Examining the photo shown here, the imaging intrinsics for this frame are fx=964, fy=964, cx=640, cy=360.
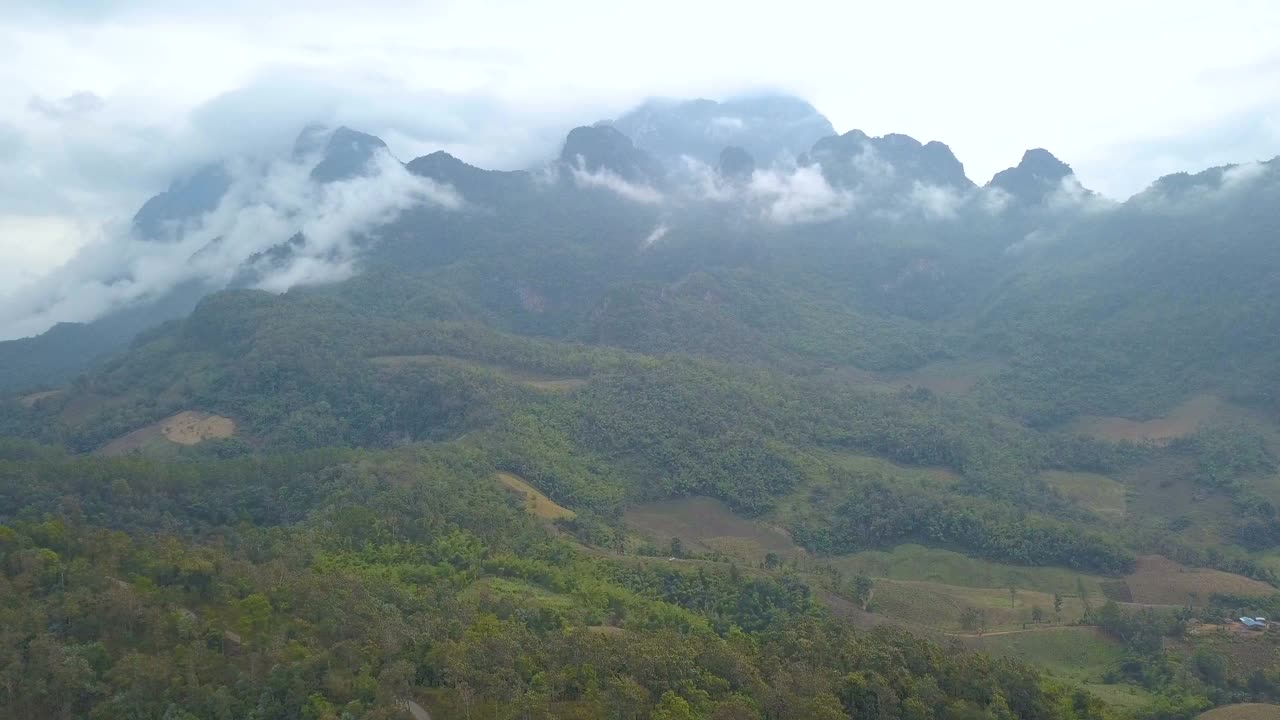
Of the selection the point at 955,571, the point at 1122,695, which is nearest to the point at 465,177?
the point at 955,571

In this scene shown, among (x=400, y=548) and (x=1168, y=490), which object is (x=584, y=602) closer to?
(x=400, y=548)

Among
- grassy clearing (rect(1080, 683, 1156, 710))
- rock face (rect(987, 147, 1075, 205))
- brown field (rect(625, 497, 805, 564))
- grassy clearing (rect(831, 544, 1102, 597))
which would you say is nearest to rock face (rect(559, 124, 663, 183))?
rock face (rect(987, 147, 1075, 205))

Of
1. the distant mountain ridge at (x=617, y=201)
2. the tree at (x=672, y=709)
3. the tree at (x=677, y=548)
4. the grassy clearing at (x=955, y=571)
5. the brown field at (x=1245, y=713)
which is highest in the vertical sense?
the distant mountain ridge at (x=617, y=201)

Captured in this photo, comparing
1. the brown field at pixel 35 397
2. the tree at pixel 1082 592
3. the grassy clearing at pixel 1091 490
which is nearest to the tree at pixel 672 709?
the tree at pixel 1082 592

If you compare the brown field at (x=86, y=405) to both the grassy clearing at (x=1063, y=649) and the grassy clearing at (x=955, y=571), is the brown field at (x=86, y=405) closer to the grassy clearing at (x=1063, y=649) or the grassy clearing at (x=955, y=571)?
the grassy clearing at (x=955, y=571)

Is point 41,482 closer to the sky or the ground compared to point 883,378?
closer to the sky

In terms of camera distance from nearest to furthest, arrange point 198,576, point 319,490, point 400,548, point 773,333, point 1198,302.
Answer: point 198,576 < point 400,548 < point 319,490 < point 1198,302 < point 773,333

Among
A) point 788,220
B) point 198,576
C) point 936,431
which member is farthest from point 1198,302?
point 198,576

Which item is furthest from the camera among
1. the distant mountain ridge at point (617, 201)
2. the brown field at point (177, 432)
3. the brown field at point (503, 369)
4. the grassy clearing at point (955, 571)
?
the distant mountain ridge at point (617, 201)

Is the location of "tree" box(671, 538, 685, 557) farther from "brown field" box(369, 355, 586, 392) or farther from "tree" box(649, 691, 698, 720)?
"tree" box(649, 691, 698, 720)
